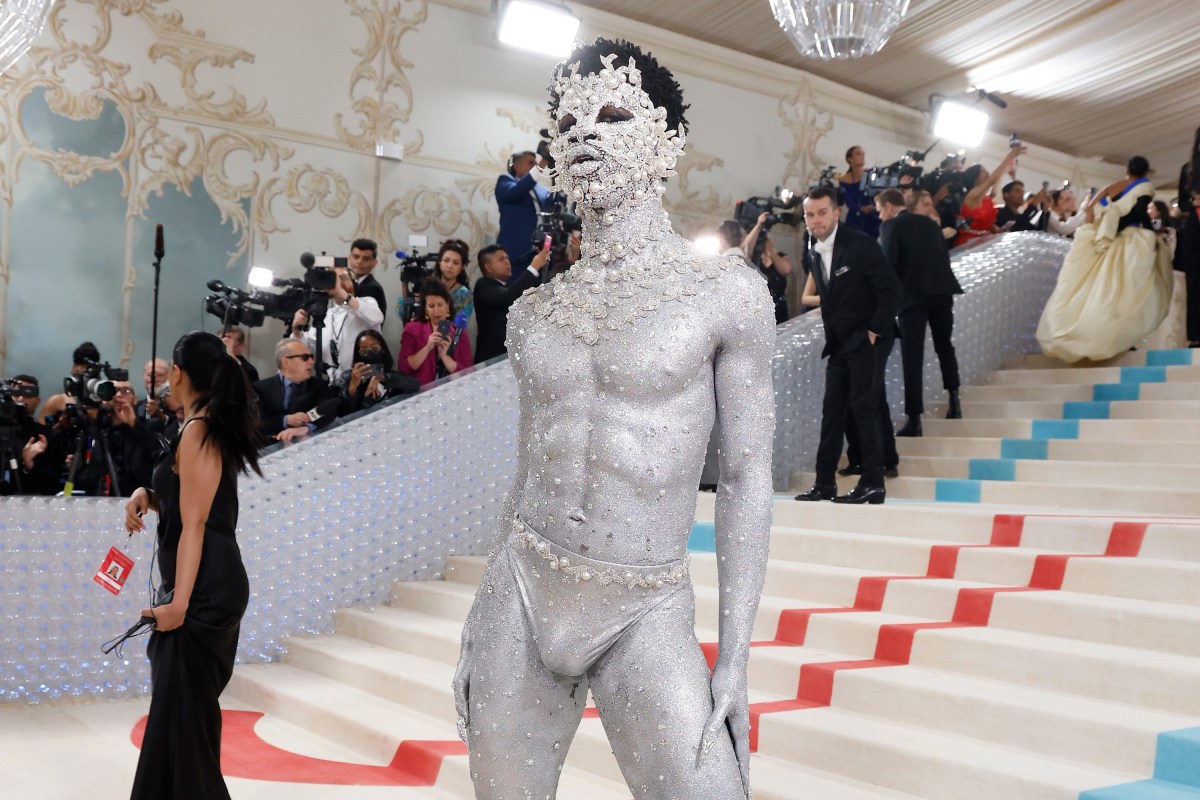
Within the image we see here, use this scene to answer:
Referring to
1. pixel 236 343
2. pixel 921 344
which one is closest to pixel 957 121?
pixel 921 344

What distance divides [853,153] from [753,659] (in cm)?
618

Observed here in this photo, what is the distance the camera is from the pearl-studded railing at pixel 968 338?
6480 millimetres

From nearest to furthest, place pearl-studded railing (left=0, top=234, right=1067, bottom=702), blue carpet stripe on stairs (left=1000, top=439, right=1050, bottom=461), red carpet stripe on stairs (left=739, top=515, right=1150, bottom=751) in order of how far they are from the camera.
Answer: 1. red carpet stripe on stairs (left=739, top=515, right=1150, bottom=751)
2. pearl-studded railing (left=0, top=234, right=1067, bottom=702)
3. blue carpet stripe on stairs (left=1000, top=439, right=1050, bottom=461)

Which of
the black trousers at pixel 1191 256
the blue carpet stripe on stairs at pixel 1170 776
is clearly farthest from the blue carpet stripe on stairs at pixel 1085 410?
the blue carpet stripe on stairs at pixel 1170 776

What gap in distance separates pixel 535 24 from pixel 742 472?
7.10 meters

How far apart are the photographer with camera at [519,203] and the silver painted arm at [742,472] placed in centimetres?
578

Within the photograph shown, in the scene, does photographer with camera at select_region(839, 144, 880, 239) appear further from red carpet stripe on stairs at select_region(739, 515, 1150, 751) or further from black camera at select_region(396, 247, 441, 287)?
red carpet stripe on stairs at select_region(739, 515, 1150, 751)

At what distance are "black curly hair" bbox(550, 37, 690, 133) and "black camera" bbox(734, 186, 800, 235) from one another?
663 centimetres

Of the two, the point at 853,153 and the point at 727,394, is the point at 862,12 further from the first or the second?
the point at 853,153

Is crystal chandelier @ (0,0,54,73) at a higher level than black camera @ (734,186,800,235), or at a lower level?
lower

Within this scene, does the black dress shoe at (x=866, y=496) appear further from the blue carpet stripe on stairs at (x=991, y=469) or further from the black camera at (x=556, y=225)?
the black camera at (x=556, y=225)

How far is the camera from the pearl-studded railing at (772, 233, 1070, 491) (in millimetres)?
6480

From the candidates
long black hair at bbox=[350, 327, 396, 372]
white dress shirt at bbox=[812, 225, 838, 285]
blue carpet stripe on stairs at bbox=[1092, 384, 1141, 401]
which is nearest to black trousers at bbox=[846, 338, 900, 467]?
white dress shirt at bbox=[812, 225, 838, 285]

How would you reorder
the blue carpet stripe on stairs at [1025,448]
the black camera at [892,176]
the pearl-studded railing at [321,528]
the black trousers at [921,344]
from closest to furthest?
the pearl-studded railing at [321,528] → the blue carpet stripe on stairs at [1025,448] → the black trousers at [921,344] → the black camera at [892,176]
